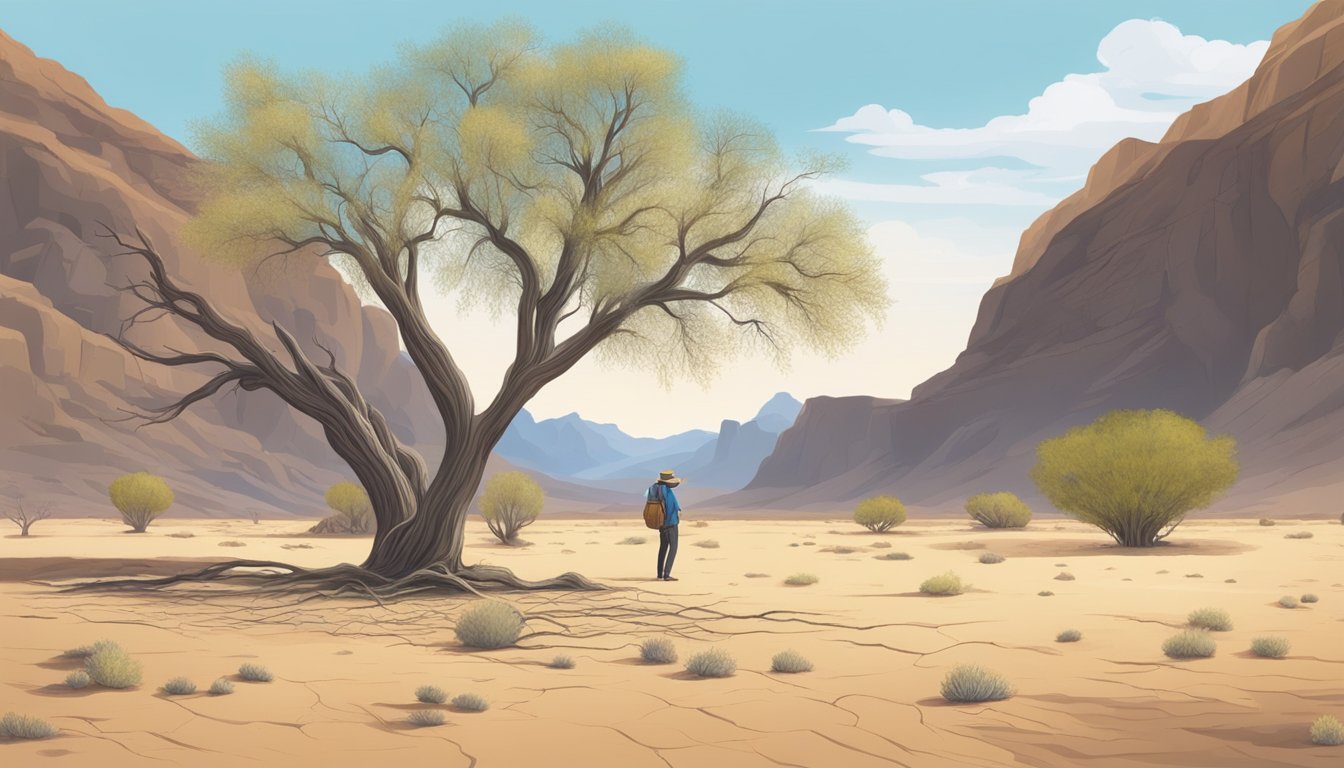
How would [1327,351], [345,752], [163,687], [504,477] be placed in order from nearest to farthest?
[345,752] → [163,687] → [504,477] → [1327,351]

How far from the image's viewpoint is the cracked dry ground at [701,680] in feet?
29.1

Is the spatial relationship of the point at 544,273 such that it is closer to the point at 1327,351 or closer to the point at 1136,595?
the point at 1136,595

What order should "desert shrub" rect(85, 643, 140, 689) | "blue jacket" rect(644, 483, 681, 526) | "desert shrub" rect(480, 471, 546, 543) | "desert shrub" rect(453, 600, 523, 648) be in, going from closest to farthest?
"desert shrub" rect(85, 643, 140, 689), "desert shrub" rect(453, 600, 523, 648), "blue jacket" rect(644, 483, 681, 526), "desert shrub" rect(480, 471, 546, 543)

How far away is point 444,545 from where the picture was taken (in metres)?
20.5

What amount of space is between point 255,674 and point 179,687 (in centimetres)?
91

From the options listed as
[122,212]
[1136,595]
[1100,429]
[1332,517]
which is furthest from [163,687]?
[122,212]

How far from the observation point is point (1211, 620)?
15461 mm

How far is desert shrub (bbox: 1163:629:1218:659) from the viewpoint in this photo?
13281 millimetres

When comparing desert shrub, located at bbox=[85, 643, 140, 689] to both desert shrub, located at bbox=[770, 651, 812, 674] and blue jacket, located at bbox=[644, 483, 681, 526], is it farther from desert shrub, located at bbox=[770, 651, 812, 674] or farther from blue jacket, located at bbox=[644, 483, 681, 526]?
blue jacket, located at bbox=[644, 483, 681, 526]

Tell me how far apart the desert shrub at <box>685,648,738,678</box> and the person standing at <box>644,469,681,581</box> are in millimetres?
8254

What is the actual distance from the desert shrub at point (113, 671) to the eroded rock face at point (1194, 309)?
83.7m

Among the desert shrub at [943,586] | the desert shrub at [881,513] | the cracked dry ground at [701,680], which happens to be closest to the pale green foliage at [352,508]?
the desert shrub at [881,513]

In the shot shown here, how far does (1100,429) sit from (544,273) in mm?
19878

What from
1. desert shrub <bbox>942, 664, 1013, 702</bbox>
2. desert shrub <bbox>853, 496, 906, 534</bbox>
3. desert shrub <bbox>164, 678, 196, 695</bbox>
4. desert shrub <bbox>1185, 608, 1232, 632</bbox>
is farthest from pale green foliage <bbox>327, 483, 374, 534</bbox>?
desert shrub <bbox>942, 664, 1013, 702</bbox>
